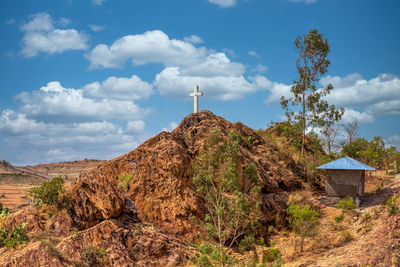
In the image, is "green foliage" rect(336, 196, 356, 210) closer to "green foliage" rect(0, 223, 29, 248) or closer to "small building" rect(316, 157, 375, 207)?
"small building" rect(316, 157, 375, 207)

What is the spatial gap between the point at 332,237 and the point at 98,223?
906 centimetres

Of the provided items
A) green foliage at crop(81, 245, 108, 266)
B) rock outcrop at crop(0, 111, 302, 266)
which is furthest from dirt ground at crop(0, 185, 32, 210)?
green foliage at crop(81, 245, 108, 266)

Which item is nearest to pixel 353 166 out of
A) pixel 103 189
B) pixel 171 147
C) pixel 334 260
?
pixel 334 260

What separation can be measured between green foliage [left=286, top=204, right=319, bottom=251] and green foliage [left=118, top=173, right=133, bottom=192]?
21.7ft

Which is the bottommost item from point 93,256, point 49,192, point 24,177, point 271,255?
point 271,255

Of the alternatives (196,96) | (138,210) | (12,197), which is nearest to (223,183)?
(138,210)

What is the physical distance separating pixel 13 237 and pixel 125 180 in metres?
4.23

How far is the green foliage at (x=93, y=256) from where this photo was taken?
10367 millimetres

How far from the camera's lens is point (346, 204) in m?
16.1

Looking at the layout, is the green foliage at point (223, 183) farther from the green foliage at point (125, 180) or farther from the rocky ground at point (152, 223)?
the green foliage at point (125, 180)

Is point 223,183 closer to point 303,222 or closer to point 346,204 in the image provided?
point 303,222

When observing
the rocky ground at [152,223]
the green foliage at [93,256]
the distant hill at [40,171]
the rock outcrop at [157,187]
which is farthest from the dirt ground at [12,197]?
the green foliage at [93,256]

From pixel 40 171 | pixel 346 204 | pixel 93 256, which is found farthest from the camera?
pixel 40 171

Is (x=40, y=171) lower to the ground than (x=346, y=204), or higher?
higher
